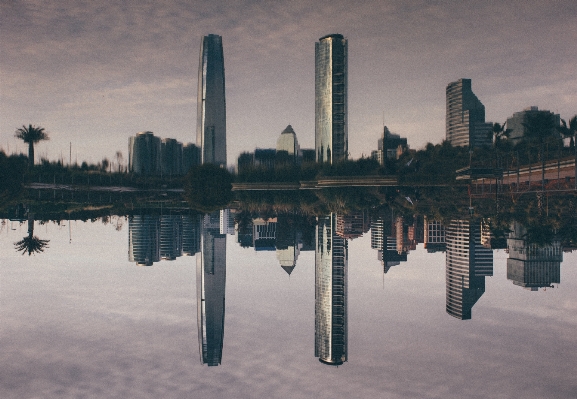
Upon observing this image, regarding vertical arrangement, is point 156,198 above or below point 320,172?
below

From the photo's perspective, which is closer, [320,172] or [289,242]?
[289,242]

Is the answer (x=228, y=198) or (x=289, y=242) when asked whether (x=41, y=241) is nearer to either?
(x=228, y=198)

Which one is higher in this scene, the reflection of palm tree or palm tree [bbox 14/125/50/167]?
palm tree [bbox 14/125/50/167]

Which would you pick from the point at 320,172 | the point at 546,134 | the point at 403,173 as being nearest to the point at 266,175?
the point at 320,172

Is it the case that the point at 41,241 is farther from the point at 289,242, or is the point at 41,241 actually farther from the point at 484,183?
the point at 484,183

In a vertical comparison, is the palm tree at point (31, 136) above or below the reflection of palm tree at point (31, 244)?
above

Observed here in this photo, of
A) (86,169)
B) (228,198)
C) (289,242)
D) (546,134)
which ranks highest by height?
(546,134)

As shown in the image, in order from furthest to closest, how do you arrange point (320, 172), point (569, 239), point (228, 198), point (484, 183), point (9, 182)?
point (320, 172) → point (228, 198) → point (484, 183) → point (9, 182) → point (569, 239)

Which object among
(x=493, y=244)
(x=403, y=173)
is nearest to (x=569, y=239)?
(x=493, y=244)

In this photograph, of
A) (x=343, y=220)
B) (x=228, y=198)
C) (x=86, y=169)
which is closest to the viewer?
(x=86, y=169)
